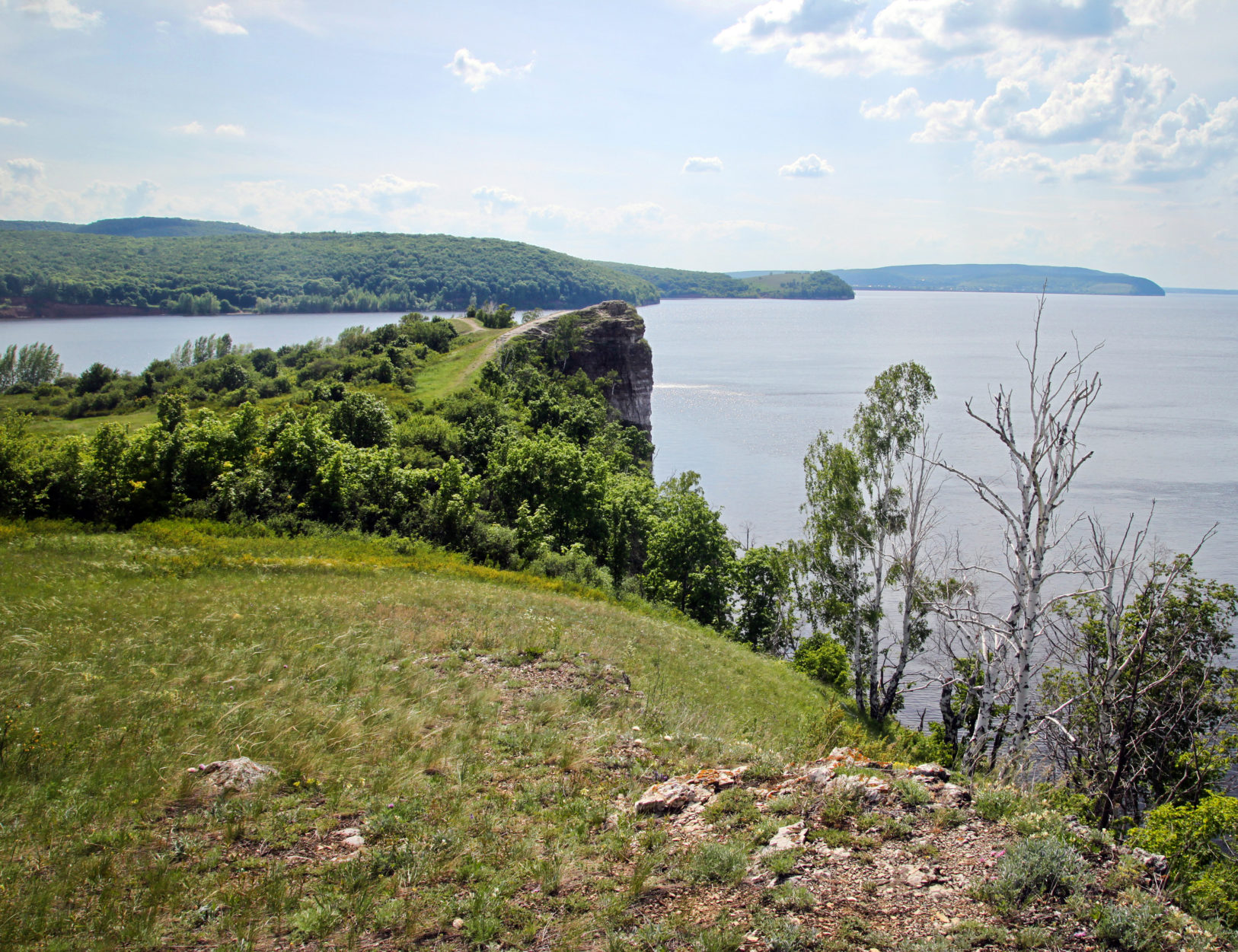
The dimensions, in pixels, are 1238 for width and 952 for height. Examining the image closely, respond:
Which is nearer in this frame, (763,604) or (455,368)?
(763,604)

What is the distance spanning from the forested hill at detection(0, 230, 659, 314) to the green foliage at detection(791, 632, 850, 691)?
165170mm

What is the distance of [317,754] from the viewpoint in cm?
959

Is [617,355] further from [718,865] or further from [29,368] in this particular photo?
[718,865]

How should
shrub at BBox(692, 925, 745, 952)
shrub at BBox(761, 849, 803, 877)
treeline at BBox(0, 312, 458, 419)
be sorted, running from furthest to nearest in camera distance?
treeline at BBox(0, 312, 458, 419) → shrub at BBox(761, 849, 803, 877) → shrub at BBox(692, 925, 745, 952)

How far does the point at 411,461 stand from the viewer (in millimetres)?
42250

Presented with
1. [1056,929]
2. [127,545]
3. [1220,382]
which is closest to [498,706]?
[1056,929]

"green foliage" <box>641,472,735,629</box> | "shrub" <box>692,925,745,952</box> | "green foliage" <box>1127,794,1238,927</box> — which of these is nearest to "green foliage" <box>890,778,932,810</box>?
"shrub" <box>692,925,745,952</box>

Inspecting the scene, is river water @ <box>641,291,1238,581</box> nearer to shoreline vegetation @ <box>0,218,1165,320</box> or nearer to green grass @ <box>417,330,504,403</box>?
green grass @ <box>417,330,504,403</box>

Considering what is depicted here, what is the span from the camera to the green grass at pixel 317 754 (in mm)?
6777

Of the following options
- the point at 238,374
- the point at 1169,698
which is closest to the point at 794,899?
the point at 1169,698

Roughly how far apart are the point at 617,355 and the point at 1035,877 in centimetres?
7168

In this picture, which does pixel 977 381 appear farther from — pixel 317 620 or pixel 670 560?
pixel 317 620

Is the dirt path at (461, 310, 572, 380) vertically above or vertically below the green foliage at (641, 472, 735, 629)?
above

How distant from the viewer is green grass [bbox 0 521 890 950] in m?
6.78
